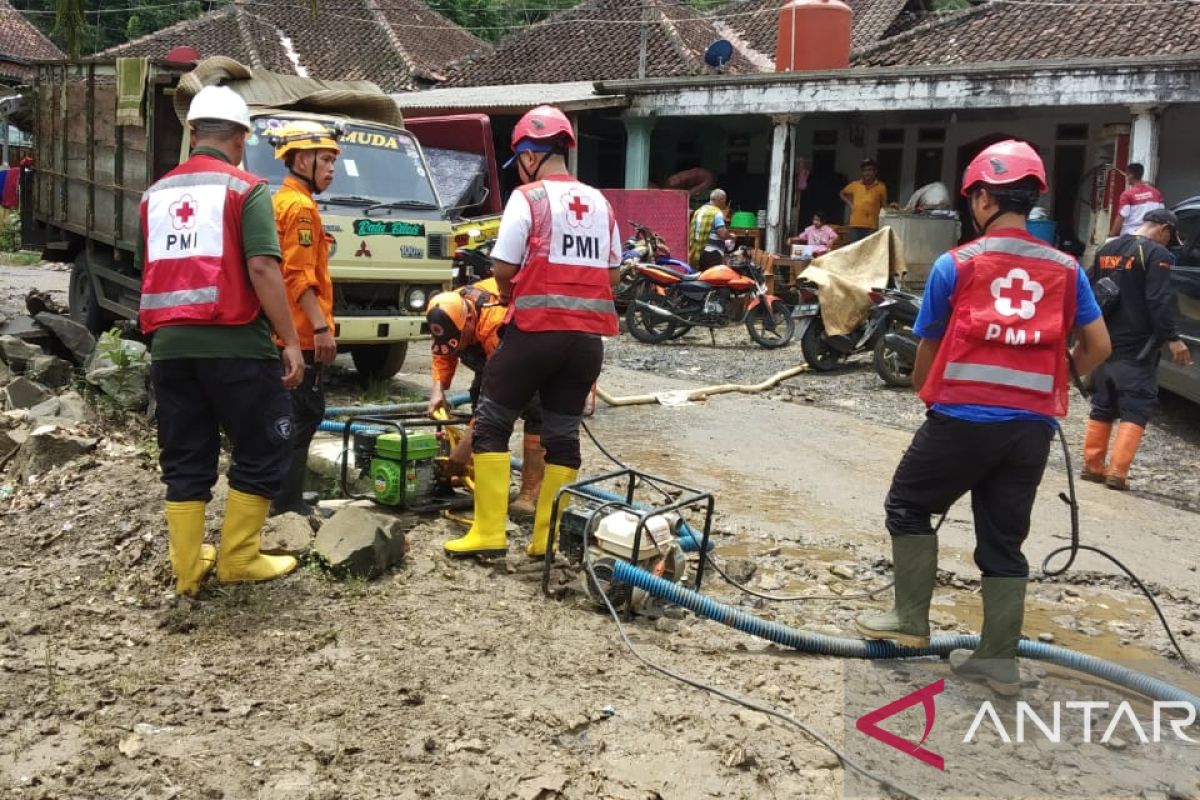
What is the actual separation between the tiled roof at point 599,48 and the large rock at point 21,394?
1620cm

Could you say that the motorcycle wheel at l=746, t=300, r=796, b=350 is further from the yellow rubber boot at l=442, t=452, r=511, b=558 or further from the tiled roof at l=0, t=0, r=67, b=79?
the tiled roof at l=0, t=0, r=67, b=79

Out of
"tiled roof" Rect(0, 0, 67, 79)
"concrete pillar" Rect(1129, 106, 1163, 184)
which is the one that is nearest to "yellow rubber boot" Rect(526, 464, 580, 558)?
"concrete pillar" Rect(1129, 106, 1163, 184)

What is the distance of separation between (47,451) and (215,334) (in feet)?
9.07

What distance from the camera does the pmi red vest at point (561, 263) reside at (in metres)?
4.45

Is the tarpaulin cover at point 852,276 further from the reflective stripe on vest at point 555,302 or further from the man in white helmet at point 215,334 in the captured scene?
the man in white helmet at point 215,334

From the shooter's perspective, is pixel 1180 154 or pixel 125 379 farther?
pixel 1180 154

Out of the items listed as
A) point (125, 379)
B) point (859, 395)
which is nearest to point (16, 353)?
point (125, 379)

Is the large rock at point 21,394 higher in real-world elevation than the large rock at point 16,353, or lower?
lower

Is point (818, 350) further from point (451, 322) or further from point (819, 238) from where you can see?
point (451, 322)

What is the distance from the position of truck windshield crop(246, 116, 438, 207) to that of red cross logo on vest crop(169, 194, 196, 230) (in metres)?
4.17

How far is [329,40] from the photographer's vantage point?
31.5 m

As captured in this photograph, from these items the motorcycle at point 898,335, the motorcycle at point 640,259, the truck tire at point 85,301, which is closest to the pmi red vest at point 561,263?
the motorcycle at point 898,335

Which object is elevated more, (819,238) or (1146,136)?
(1146,136)

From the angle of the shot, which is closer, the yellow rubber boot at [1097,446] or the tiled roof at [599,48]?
the yellow rubber boot at [1097,446]
